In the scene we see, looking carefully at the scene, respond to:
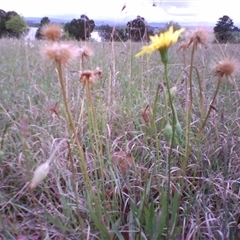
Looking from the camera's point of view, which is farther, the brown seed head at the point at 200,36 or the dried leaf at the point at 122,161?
the dried leaf at the point at 122,161

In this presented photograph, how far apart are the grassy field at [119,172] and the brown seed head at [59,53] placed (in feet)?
0.11

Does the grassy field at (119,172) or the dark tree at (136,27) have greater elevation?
the dark tree at (136,27)

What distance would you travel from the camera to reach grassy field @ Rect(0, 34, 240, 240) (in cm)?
101

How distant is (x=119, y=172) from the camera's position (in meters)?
1.40

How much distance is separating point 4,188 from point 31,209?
206mm

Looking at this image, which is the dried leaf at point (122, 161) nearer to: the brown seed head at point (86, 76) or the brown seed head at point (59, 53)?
the brown seed head at point (86, 76)

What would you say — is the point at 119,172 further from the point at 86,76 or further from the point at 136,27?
the point at 136,27

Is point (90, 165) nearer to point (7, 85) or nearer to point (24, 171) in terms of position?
point (24, 171)

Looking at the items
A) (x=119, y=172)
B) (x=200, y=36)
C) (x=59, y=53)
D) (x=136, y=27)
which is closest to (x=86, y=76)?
(x=59, y=53)

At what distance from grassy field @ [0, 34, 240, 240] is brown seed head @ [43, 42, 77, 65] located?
0.03 meters

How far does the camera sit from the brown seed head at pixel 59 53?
0.73 metres

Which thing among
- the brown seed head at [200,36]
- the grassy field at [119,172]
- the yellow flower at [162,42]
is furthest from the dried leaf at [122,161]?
the yellow flower at [162,42]

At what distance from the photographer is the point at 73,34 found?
3502mm

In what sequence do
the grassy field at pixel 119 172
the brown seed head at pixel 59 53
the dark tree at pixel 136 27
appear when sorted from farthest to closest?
1. the dark tree at pixel 136 27
2. the grassy field at pixel 119 172
3. the brown seed head at pixel 59 53
